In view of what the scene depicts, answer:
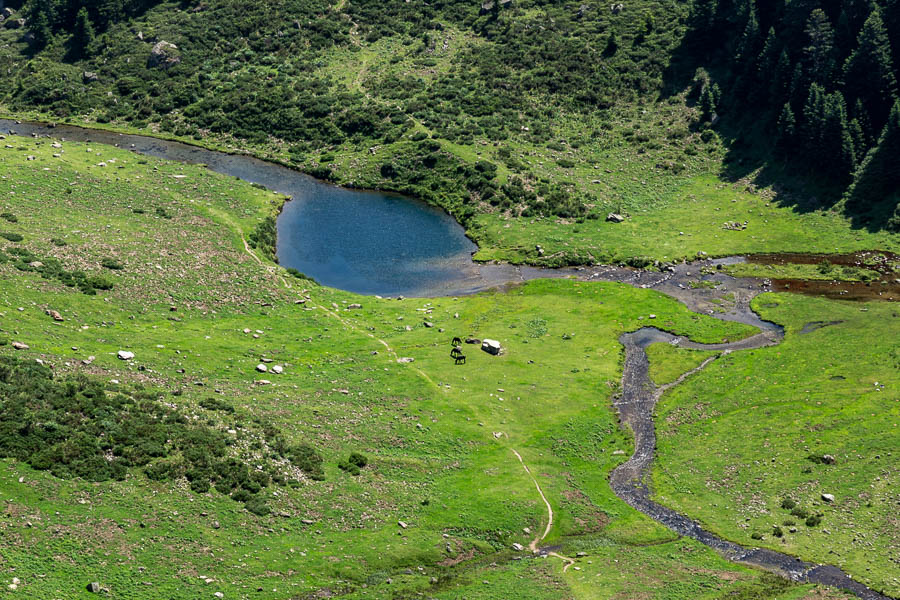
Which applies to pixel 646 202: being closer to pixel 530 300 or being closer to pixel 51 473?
pixel 530 300

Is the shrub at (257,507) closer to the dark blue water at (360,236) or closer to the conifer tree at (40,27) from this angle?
the dark blue water at (360,236)

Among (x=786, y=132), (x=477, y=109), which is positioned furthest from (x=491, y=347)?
(x=477, y=109)

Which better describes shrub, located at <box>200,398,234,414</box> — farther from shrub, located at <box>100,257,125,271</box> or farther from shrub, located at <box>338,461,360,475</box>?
shrub, located at <box>100,257,125,271</box>

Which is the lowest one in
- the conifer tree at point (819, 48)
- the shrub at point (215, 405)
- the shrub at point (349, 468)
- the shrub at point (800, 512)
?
the shrub at point (349, 468)

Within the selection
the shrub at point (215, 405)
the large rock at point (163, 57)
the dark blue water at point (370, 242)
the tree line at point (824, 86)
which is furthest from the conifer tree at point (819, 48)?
the large rock at point (163, 57)

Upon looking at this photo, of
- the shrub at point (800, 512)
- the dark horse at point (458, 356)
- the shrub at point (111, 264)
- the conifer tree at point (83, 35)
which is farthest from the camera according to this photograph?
the conifer tree at point (83, 35)

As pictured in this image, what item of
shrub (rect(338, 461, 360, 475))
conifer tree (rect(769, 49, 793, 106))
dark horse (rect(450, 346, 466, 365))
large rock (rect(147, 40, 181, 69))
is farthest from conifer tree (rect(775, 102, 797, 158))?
large rock (rect(147, 40, 181, 69))
